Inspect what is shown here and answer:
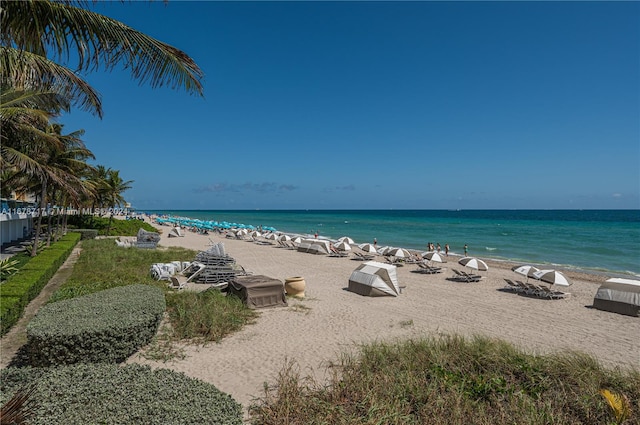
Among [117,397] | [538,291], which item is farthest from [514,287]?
[117,397]

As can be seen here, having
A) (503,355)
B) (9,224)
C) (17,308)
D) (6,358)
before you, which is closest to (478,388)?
(503,355)

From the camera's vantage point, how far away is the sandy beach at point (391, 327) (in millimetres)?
6520

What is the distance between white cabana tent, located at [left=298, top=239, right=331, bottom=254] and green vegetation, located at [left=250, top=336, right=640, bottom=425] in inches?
792

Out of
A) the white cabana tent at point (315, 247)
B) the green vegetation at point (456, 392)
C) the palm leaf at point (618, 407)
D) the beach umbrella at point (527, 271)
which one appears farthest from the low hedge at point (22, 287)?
the beach umbrella at point (527, 271)

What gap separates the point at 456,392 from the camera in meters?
4.75

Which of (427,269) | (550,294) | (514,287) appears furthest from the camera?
(427,269)

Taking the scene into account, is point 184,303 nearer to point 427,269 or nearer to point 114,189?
point 427,269

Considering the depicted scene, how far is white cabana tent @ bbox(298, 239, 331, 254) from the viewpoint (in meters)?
26.4

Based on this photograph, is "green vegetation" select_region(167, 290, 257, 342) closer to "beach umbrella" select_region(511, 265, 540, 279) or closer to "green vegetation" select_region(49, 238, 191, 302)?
"green vegetation" select_region(49, 238, 191, 302)

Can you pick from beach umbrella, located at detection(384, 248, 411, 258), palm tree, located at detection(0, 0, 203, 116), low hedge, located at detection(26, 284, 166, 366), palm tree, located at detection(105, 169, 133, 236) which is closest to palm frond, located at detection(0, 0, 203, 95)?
palm tree, located at detection(0, 0, 203, 116)

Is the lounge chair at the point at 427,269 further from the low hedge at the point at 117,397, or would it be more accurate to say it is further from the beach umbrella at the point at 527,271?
the low hedge at the point at 117,397

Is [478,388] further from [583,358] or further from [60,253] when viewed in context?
[60,253]

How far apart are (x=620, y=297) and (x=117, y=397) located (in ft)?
49.1

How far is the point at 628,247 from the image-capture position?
34.8 metres
